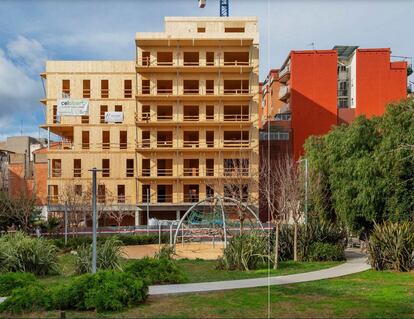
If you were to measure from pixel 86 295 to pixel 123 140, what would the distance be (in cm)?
4152

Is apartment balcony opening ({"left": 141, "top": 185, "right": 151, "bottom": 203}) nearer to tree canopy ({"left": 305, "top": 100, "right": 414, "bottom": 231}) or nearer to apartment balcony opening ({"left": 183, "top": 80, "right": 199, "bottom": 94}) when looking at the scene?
apartment balcony opening ({"left": 183, "top": 80, "right": 199, "bottom": 94})

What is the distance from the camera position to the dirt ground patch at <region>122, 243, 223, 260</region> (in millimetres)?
23558

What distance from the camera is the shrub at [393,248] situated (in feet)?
53.0

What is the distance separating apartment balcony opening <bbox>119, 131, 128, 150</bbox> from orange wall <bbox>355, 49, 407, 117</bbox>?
964 inches

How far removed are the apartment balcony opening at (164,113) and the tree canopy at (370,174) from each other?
2342 cm

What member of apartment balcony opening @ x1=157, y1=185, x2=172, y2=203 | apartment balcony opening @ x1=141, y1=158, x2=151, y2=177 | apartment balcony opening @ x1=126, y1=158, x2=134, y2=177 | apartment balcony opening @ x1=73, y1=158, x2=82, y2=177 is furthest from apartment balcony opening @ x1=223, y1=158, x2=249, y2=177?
apartment balcony opening @ x1=73, y1=158, x2=82, y2=177

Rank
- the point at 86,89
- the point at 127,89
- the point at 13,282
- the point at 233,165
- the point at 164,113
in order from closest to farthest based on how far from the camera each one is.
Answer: the point at 13,282
the point at 233,165
the point at 164,113
the point at 86,89
the point at 127,89

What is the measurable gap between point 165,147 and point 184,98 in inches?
210

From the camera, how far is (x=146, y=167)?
4950cm

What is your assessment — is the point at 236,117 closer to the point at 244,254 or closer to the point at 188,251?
the point at 188,251

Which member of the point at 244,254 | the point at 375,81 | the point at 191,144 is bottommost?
the point at 244,254

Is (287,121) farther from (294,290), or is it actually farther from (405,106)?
(294,290)

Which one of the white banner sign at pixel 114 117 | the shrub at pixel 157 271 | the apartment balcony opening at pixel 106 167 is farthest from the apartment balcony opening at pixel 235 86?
the shrub at pixel 157 271

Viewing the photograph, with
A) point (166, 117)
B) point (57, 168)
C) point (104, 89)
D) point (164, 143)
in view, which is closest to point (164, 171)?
point (164, 143)
